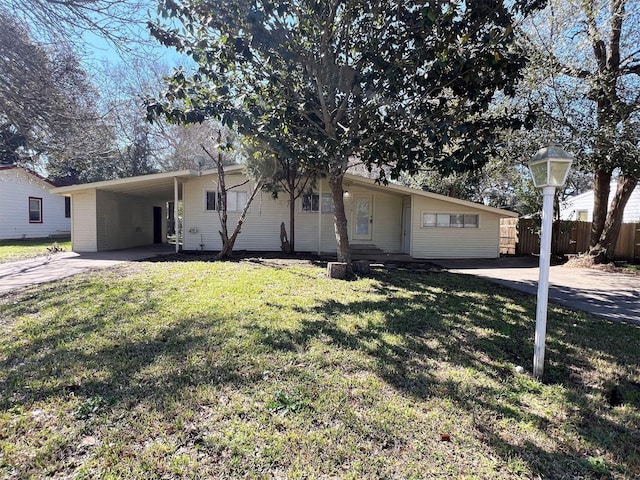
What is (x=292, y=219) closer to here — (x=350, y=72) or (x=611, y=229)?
(x=350, y=72)

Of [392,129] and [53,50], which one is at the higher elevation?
[53,50]

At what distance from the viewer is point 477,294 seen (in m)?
6.89

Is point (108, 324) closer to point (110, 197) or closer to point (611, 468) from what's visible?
point (611, 468)

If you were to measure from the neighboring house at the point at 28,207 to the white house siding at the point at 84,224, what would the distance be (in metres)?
5.34

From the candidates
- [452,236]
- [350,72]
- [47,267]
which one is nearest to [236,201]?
[47,267]

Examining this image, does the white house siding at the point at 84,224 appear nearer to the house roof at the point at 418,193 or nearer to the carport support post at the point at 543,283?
the house roof at the point at 418,193

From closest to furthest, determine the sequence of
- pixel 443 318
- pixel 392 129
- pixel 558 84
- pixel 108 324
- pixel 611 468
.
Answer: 1. pixel 611 468
2. pixel 108 324
3. pixel 443 318
4. pixel 392 129
5. pixel 558 84

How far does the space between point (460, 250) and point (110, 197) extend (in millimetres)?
13644

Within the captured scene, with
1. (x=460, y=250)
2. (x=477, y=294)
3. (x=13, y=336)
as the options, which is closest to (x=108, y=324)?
(x=13, y=336)

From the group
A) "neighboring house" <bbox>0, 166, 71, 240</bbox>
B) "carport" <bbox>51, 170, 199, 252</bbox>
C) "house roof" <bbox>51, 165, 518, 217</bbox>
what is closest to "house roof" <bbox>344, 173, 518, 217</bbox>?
"house roof" <bbox>51, 165, 518, 217</bbox>

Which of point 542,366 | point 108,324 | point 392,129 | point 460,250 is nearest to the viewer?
point 542,366

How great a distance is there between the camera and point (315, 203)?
14.0 metres

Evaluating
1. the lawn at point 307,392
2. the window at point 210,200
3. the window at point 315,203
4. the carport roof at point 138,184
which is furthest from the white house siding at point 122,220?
the lawn at point 307,392

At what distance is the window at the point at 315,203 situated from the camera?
1384cm
